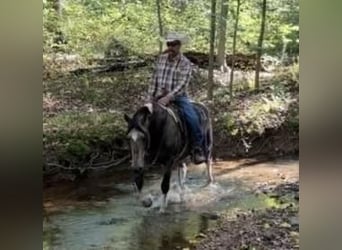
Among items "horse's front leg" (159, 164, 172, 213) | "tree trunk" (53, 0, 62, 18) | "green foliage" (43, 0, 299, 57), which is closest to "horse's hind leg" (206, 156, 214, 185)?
"horse's front leg" (159, 164, 172, 213)

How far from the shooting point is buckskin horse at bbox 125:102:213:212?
2.17 meters

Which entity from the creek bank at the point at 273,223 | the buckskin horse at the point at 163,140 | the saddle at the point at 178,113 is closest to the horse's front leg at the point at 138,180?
the buckskin horse at the point at 163,140

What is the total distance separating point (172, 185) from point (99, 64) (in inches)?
23.0

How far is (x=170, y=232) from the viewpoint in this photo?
7.11 feet

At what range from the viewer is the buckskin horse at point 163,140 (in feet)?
7.12

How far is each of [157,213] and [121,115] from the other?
43cm

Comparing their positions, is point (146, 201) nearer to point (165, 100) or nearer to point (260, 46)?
point (165, 100)

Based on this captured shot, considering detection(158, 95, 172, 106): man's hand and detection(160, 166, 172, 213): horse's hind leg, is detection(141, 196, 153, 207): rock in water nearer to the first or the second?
detection(160, 166, 172, 213): horse's hind leg

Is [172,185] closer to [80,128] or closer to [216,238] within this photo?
[216,238]

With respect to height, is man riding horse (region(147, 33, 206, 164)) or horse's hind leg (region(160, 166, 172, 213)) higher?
man riding horse (region(147, 33, 206, 164))

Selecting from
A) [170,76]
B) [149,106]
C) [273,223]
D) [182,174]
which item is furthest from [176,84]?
[273,223]

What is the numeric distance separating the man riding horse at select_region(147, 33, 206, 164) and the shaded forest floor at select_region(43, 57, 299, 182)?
0.13 feet

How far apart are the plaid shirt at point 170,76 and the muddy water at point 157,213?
340 millimetres
